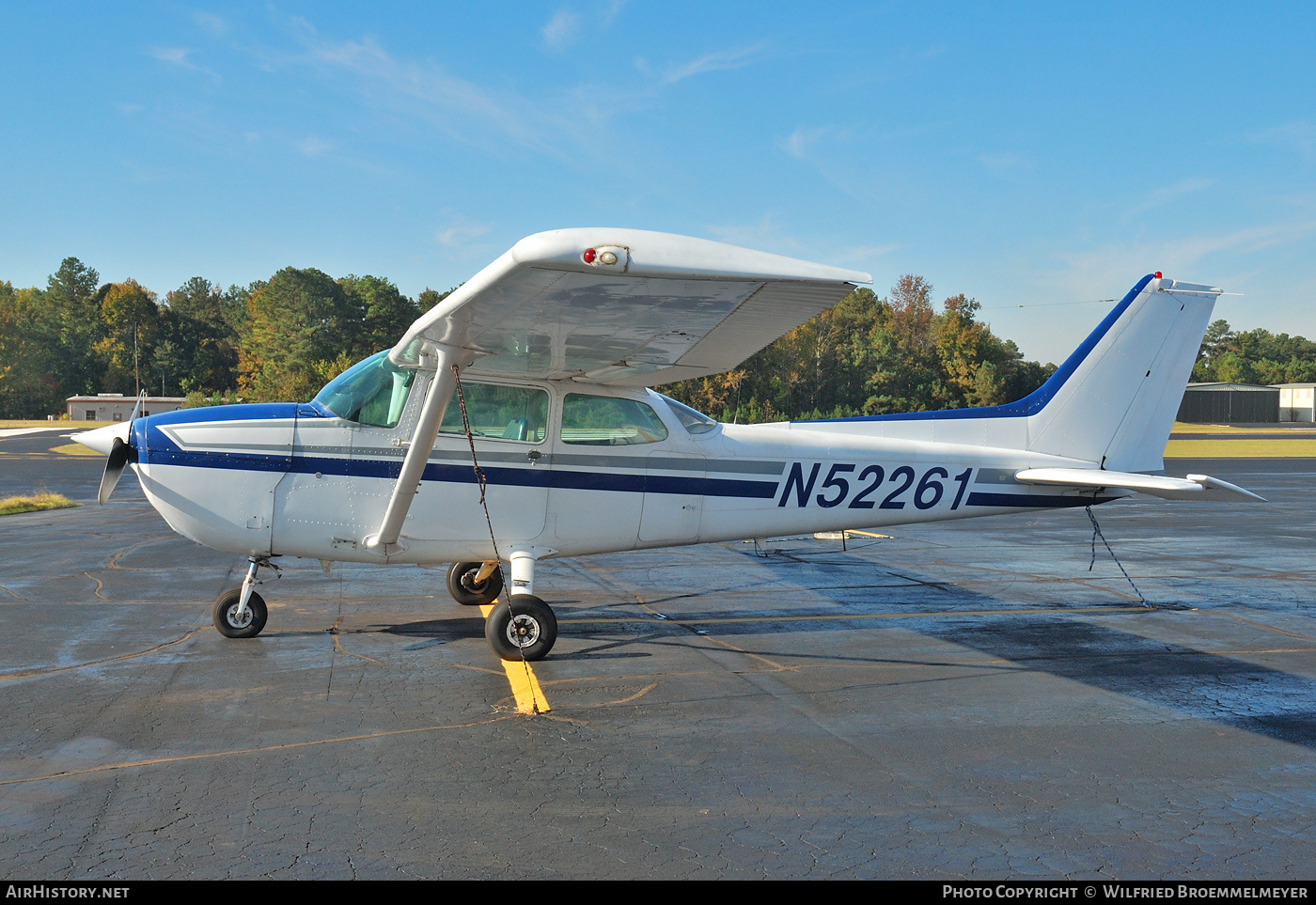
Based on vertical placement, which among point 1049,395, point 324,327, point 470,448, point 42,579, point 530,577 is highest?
point 324,327

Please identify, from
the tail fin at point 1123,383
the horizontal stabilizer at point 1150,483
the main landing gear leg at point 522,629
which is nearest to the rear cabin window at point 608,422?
the main landing gear leg at point 522,629

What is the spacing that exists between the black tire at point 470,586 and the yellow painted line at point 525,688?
2.04 metres

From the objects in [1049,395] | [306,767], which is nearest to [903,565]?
[1049,395]

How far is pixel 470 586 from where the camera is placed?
30.1 ft

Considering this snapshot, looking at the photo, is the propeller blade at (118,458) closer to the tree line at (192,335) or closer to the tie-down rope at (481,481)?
the tie-down rope at (481,481)

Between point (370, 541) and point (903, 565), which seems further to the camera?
point (903, 565)

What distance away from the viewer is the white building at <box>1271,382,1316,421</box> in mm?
93875

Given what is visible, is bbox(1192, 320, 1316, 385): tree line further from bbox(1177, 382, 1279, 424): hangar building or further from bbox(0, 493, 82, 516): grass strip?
bbox(0, 493, 82, 516): grass strip

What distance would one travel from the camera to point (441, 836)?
4.05 m

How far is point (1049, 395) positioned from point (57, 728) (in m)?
8.42

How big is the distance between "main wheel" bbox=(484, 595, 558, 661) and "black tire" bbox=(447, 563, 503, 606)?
199 cm

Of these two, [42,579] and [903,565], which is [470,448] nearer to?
[42,579]

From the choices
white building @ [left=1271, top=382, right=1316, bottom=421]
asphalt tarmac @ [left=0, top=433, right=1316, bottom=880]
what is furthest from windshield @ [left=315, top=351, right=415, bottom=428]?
white building @ [left=1271, top=382, right=1316, bottom=421]

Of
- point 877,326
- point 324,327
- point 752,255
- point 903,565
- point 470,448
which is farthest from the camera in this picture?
point 877,326
